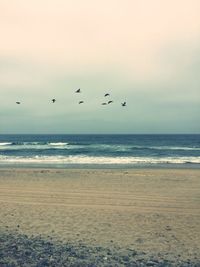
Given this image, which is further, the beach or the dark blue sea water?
the dark blue sea water

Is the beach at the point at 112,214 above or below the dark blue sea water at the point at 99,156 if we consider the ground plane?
below

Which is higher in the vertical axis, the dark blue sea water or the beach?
the dark blue sea water

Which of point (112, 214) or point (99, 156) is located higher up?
point (99, 156)

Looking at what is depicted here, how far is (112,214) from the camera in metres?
12.7

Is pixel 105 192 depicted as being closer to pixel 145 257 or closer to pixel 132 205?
pixel 132 205

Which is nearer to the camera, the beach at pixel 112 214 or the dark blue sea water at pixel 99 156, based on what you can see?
the beach at pixel 112 214

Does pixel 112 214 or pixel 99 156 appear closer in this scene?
pixel 112 214

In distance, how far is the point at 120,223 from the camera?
37.6ft

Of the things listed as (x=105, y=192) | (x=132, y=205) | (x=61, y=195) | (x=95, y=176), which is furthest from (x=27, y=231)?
(x=95, y=176)

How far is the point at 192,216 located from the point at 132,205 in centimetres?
246

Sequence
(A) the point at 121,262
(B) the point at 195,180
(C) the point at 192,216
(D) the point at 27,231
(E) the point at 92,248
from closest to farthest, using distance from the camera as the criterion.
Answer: (A) the point at 121,262 → (E) the point at 92,248 → (D) the point at 27,231 → (C) the point at 192,216 → (B) the point at 195,180

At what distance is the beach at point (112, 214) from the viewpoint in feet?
30.5

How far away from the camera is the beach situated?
9.30 m

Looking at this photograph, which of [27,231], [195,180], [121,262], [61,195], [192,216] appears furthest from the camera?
[195,180]
